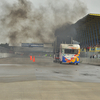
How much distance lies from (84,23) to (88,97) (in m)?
63.3

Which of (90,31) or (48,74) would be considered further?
(90,31)

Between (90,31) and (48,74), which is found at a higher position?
(90,31)

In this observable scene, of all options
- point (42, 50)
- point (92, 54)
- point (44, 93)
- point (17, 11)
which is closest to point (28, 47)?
point (42, 50)

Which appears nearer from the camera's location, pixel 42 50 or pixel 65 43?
pixel 65 43

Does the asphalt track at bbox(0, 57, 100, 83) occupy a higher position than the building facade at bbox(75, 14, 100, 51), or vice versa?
the building facade at bbox(75, 14, 100, 51)

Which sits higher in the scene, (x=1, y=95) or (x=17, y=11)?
(x=17, y=11)

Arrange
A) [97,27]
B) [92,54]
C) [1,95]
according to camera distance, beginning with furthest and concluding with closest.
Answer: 1. [97,27]
2. [92,54]
3. [1,95]

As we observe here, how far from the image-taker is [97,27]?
203 ft

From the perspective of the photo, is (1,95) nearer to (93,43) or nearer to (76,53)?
(76,53)

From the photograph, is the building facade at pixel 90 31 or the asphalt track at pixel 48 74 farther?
the building facade at pixel 90 31

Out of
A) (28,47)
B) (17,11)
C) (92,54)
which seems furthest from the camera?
(28,47)

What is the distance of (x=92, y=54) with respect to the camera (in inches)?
2076

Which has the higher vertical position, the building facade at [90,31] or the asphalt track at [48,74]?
the building facade at [90,31]

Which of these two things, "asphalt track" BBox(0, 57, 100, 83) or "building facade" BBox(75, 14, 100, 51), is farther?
"building facade" BBox(75, 14, 100, 51)
